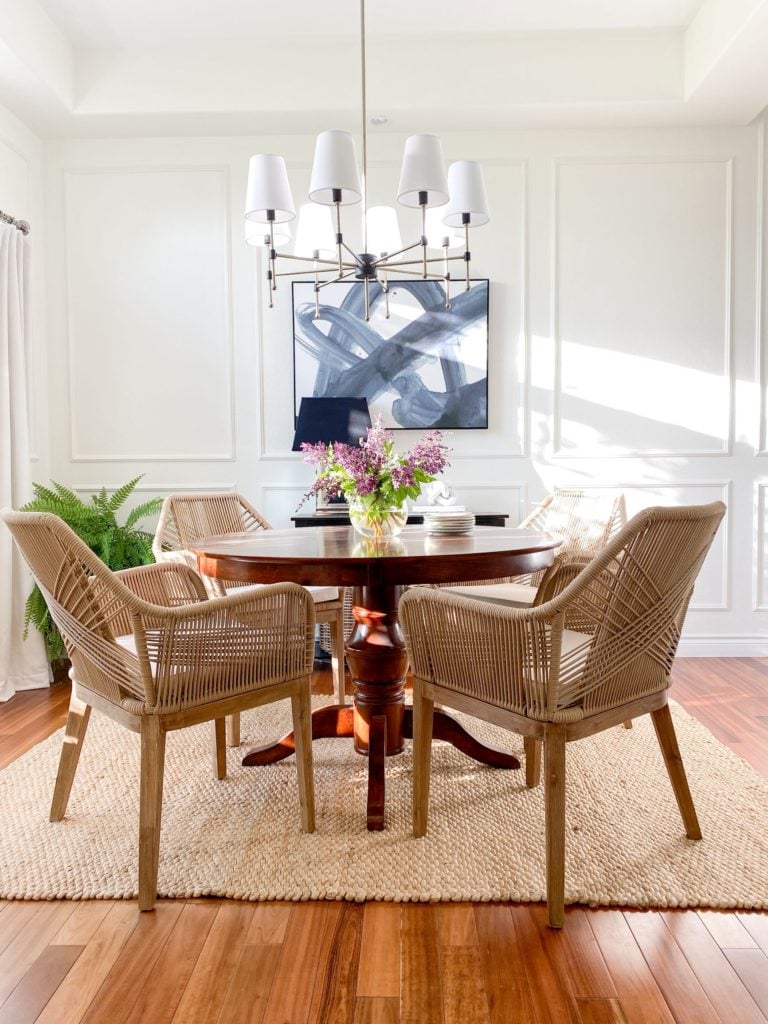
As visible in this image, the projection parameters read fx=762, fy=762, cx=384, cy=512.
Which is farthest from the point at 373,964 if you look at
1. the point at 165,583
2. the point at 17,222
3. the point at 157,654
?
the point at 17,222

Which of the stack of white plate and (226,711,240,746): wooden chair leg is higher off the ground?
the stack of white plate

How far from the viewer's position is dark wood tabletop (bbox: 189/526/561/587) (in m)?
1.86

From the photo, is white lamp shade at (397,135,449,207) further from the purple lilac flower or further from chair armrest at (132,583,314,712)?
chair armrest at (132,583,314,712)

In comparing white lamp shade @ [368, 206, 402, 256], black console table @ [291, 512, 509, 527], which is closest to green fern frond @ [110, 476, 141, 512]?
black console table @ [291, 512, 509, 527]

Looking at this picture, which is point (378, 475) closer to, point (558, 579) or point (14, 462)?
point (558, 579)

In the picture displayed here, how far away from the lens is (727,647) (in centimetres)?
391

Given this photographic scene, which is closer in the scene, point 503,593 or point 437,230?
point 503,593

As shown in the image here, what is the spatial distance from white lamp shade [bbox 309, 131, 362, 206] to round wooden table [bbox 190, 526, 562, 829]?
1025 millimetres

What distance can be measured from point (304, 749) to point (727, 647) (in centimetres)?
280

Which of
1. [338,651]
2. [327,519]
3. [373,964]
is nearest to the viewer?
[373,964]

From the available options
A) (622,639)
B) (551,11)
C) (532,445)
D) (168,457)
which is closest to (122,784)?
(622,639)

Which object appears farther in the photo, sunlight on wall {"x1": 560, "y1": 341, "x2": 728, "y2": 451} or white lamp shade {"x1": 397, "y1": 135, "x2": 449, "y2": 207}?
sunlight on wall {"x1": 560, "y1": 341, "x2": 728, "y2": 451}

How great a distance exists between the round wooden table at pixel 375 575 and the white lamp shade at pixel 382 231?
3.22 feet

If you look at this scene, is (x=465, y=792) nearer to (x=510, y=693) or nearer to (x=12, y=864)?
(x=510, y=693)
